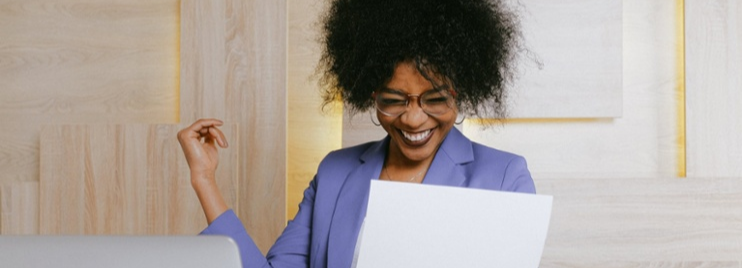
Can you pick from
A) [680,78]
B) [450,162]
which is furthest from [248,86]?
[680,78]

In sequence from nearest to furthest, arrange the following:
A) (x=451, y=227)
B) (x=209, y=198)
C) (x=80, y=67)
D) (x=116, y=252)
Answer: (x=116, y=252) → (x=451, y=227) → (x=209, y=198) → (x=80, y=67)

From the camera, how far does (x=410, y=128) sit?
69.0 inches

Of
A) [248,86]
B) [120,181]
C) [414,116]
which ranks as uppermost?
[248,86]

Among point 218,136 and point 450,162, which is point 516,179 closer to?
point 450,162

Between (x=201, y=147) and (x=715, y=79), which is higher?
(x=715, y=79)

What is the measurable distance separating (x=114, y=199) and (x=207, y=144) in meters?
1.11

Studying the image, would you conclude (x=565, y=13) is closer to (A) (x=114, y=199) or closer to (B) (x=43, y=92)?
(A) (x=114, y=199)

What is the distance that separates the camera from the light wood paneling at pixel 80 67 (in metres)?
3.06

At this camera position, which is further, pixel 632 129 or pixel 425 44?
pixel 632 129

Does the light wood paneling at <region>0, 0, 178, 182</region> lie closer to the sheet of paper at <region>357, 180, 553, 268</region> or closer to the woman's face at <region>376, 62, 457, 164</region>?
the woman's face at <region>376, 62, 457, 164</region>

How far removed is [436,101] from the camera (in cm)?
175

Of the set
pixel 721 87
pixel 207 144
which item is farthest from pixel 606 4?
pixel 207 144

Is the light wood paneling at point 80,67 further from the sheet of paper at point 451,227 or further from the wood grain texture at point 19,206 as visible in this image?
the sheet of paper at point 451,227

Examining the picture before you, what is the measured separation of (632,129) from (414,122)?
1432 mm
